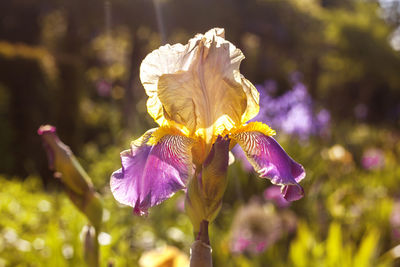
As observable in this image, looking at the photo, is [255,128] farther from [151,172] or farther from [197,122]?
[151,172]

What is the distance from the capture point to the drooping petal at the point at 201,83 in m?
0.74

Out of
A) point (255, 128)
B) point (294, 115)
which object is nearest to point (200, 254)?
point (255, 128)

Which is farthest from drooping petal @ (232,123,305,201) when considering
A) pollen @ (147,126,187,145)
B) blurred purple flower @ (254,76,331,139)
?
blurred purple flower @ (254,76,331,139)

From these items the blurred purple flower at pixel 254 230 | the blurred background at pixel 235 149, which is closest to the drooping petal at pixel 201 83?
the blurred background at pixel 235 149

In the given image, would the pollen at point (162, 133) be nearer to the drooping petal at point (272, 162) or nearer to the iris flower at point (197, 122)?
the iris flower at point (197, 122)

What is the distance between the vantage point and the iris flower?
2.33 feet

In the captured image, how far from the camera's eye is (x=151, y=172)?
70 cm

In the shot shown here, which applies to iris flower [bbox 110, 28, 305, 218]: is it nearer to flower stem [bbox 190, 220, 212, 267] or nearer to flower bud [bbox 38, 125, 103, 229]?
flower stem [bbox 190, 220, 212, 267]

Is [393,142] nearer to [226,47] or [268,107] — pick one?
[268,107]

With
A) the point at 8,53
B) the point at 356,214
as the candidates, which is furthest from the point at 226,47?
the point at 8,53

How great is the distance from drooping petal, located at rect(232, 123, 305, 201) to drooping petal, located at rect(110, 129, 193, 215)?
0.37 feet

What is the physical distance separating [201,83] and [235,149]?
3.97 m

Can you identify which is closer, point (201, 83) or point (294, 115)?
point (201, 83)

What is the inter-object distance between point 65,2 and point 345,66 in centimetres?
1351
